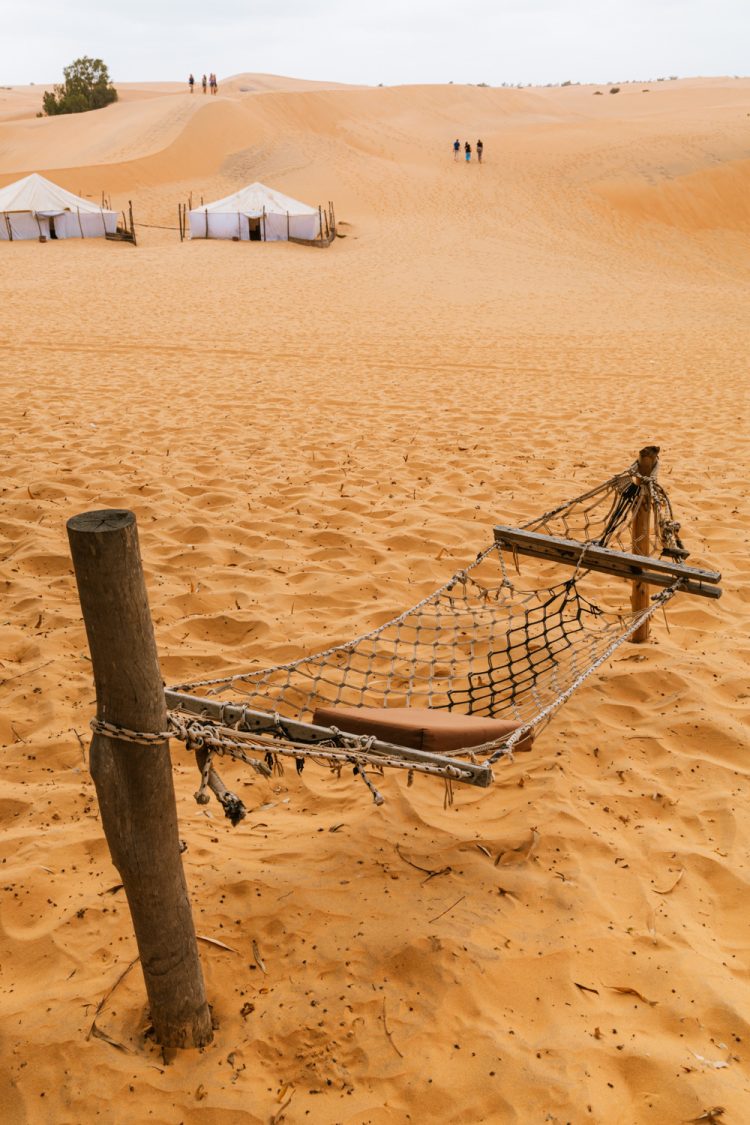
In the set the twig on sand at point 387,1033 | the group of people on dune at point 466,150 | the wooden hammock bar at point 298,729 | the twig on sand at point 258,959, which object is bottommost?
the twig on sand at point 258,959

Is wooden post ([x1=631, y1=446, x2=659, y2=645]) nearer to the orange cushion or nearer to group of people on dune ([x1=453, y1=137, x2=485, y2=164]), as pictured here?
the orange cushion

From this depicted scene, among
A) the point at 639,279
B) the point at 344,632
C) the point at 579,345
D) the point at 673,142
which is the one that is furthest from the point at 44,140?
the point at 344,632

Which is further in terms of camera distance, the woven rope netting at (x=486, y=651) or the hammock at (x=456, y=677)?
the woven rope netting at (x=486, y=651)

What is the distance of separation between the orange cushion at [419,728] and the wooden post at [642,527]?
152cm

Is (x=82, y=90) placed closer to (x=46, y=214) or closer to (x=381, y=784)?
(x=46, y=214)

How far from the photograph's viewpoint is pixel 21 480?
5625 millimetres

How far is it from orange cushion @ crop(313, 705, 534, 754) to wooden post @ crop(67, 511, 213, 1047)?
25.7 inches

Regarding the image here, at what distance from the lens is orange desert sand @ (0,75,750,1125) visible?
2080mm

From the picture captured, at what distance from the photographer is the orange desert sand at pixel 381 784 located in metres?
2.08

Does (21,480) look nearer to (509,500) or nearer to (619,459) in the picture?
(509,500)

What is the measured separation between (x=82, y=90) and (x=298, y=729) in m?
53.7

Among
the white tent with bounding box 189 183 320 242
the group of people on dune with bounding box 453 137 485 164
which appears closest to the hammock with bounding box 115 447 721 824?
the white tent with bounding box 189 183 320 242

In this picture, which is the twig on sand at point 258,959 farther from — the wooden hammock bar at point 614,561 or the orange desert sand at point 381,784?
the wooden hammock bar at point 614,561

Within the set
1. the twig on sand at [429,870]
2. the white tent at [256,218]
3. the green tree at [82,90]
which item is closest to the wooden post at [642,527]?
the twig on sand at [429,870]
